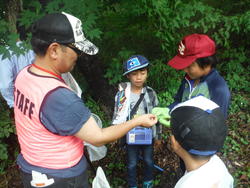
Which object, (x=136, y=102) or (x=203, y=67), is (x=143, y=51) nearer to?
(x=136, y=102)

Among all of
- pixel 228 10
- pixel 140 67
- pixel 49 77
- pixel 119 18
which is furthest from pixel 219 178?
pixel 228 10


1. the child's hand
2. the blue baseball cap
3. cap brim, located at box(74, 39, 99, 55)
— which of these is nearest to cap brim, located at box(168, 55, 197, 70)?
the child's hand

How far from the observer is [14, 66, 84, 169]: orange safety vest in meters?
1.52

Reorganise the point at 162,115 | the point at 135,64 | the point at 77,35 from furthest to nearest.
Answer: the point at 135,64 → the point at 162,115 → the point at 77,35

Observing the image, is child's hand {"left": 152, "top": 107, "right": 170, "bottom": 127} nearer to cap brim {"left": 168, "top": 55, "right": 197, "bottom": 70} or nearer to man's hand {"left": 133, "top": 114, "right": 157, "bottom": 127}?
man's hand {"left": 133, "top": 114, "right": 157, "bottom": 127}

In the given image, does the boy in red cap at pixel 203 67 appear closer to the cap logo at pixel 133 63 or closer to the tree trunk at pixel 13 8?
the cap logo at pixel 133 63

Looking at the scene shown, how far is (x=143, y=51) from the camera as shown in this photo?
459 cm

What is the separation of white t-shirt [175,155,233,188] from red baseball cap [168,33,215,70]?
3.08ft

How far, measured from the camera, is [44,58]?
1.60m

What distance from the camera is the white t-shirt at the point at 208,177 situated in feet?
4.61

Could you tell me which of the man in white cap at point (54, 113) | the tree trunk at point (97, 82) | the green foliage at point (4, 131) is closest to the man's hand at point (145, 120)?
the man in white cap at point (54, 113)

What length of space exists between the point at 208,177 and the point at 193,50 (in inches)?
44.0

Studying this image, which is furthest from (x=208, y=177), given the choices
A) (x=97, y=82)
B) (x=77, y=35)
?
(x=97, y=82)

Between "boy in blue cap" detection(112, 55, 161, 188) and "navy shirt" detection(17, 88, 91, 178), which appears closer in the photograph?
"navy shirt" detection(17, 88, 91, 178)
